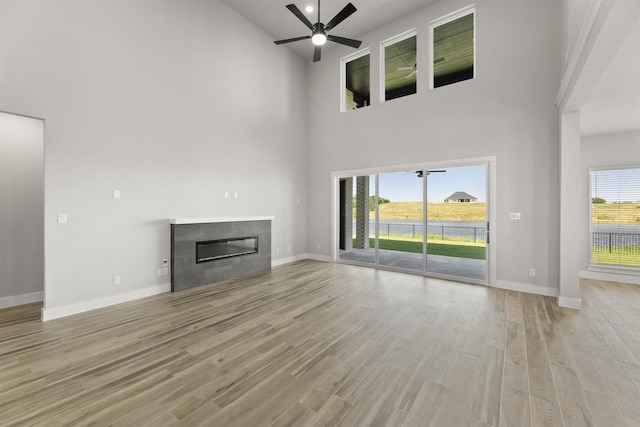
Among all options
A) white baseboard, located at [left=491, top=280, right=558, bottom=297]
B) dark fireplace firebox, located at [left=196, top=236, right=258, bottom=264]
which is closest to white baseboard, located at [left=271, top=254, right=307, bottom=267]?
dark fireplace firebox, located at [left=196, top=236, right=258, bottom=264]

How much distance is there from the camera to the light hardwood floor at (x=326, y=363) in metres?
1.78

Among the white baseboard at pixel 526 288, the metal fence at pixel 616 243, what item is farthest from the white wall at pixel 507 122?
the metal fence at pixel 616 243

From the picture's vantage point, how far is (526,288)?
446 centimetres

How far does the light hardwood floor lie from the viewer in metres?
1.78

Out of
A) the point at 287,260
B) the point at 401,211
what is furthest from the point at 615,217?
the point at 287,260

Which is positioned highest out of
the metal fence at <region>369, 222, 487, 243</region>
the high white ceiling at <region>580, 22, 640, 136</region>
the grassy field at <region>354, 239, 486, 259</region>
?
the high white ceiling at <region>580, 22, 640, 136</region>

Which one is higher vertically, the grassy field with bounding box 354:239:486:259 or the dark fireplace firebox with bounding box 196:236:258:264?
the dark fireplace firebox with bounding box 196:236:258:264

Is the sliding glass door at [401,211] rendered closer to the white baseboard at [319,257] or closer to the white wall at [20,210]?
the white baseboard at [319,257]

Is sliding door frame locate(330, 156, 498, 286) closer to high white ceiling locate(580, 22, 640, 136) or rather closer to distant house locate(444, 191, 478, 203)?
distant house locate(444, 191, 478, 203)

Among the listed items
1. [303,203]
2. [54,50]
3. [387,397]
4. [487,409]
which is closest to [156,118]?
[54,50]

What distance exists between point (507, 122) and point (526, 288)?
9.68 ft

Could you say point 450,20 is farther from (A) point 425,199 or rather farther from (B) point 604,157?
(B) point 604,157

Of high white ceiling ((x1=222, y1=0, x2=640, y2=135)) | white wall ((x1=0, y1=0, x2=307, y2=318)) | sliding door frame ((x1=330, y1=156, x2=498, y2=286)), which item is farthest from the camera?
sliding door frame ((x1=330, y1=156, x2=498, y2=286))

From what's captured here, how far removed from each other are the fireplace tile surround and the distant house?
159 inches
